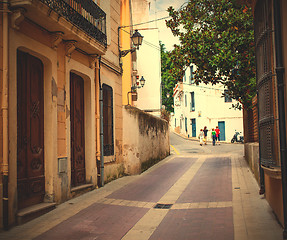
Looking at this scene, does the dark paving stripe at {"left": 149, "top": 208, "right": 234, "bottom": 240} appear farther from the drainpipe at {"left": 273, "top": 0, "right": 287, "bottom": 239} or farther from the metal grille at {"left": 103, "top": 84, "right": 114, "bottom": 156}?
the metal grille at {"left": 103, "top": 84, "right": 114, "bottom": 156}

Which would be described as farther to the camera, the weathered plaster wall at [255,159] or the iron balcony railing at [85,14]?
the weathered plaster wall at [255,159]

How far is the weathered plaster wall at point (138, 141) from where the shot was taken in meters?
12.8

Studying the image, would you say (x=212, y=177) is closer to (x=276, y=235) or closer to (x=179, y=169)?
(x=179, y=169)

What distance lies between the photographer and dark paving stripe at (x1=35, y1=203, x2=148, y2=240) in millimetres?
5512


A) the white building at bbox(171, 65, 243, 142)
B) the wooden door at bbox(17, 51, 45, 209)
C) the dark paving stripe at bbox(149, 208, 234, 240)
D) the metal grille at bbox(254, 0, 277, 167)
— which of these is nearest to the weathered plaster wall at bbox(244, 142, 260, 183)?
the dark paving stripe at bbox(149, 208, 234, 240)

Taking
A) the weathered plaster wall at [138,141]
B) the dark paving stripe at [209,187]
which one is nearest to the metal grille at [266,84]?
the dark paving stripe at [209,187]

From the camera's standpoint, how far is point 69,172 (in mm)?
8383

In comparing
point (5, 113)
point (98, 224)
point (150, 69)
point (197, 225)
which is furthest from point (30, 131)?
point (150, 69)

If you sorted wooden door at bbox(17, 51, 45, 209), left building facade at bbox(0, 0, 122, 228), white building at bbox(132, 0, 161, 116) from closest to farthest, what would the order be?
left building facade at bbox(0, 0, 122, 228)
wooden door at bbox(17, 51, 45, 209)
white building at bbox(132, 0, 161, 116)

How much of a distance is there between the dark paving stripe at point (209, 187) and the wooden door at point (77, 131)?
2.97m

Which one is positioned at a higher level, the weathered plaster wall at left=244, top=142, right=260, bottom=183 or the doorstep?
the weathered plaster wall at left=244, top=142, right=260, bottom=183

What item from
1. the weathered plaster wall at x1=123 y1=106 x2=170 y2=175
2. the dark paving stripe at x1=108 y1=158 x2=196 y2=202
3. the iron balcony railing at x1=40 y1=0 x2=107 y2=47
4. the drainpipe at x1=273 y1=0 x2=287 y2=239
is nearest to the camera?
the drainpipe at x1=273 y1=0 x2=287 y2=239

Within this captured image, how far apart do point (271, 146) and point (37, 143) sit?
16.3ft

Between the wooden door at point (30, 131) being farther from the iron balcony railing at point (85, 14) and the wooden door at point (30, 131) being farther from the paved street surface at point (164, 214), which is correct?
the iron balcony railing at point (85, 14)
